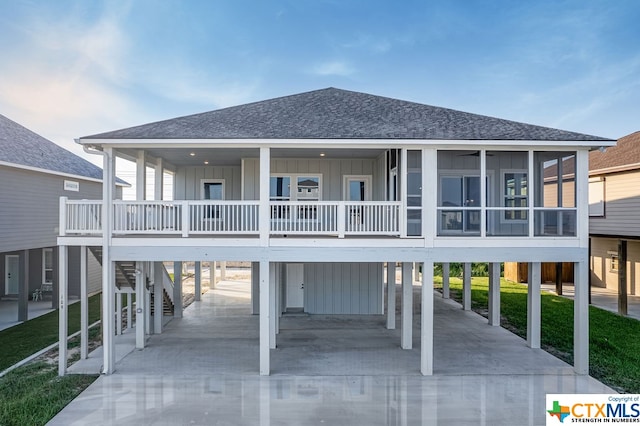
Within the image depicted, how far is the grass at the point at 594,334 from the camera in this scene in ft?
27.9

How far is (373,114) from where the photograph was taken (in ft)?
34.3

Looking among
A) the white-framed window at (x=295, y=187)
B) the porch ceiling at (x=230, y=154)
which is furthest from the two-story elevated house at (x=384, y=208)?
the white-framed window at (x=295, y=187)

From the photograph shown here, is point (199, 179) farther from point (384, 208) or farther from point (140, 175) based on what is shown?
point (384, 208)

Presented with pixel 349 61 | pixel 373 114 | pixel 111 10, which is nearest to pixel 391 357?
pixel 373 114

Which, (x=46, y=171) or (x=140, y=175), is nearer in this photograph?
(x=140, y=175)

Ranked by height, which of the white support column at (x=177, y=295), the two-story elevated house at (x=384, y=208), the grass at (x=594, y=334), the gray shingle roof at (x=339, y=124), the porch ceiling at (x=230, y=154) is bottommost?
the grass at (x=594, y=334)

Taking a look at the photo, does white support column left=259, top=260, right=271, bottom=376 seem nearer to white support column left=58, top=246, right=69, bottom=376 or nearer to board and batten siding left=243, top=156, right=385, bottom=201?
white support column left=58, top=246, right=69, bottom=376

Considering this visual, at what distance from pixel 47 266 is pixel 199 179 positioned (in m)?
9.79

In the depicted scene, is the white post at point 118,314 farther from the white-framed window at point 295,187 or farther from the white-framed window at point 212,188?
the white-framed window at point 295,187

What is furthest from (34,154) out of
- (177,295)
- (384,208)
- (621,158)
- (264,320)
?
(621,158)

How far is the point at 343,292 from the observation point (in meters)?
13.9

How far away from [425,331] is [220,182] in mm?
9385

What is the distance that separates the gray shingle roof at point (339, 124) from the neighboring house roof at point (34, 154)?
765 cm

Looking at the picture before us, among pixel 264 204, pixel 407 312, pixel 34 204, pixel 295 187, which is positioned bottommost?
pixel 407 312
